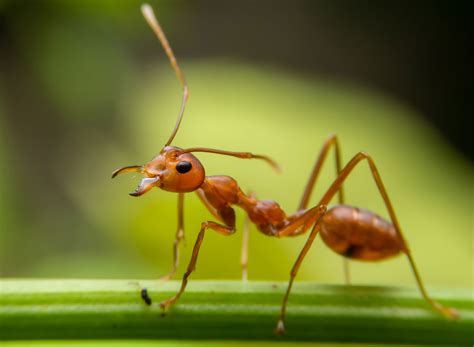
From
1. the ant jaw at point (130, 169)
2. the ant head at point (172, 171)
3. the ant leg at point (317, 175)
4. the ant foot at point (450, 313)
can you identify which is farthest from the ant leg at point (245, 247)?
the ant foot at point (450, 313)

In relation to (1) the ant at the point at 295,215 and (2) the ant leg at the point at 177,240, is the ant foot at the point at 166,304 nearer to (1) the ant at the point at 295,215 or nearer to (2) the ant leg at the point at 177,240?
(1) the ant at the point at 295,215

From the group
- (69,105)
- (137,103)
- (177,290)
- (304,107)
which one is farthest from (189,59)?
(177,290)

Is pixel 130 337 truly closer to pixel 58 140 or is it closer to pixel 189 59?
pixel 58 140

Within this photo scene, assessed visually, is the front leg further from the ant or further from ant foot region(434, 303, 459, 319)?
ant foot region(434, 303, 459, 319)

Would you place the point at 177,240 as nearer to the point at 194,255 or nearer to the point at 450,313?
the point at 194,255

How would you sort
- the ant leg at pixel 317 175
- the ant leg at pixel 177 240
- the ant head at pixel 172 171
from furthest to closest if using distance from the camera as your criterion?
the ant leg at pixel 317 175 → the ant leg at pixel 177 240 → the ant head at pixel 172 171

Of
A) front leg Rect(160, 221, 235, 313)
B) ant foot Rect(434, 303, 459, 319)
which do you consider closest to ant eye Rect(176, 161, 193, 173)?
front leg Rect(160, 221, 235, 313)
